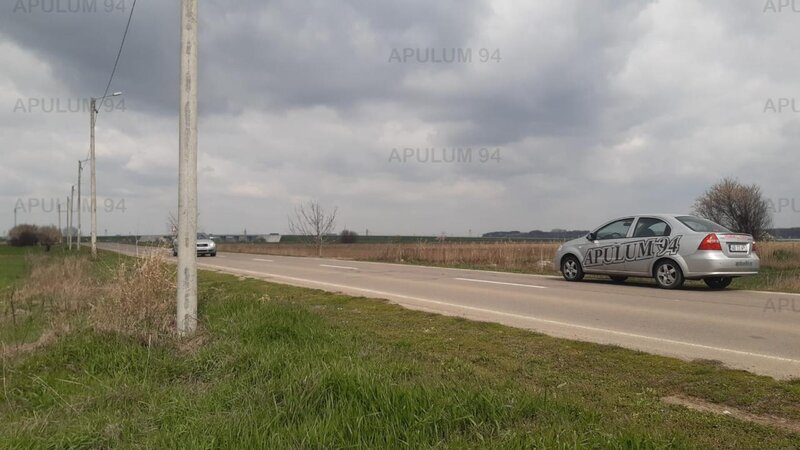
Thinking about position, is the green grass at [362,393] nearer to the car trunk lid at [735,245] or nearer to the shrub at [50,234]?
the car trunk lid at [735,245]

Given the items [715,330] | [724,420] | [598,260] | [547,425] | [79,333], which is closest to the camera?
[547,425]

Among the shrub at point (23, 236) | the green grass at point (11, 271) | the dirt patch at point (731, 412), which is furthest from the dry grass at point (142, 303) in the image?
the shrub at point (23, 236)

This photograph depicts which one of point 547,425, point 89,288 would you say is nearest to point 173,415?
point 547,425

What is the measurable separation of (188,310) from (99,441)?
3180mm

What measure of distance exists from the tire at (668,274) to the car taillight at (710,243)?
696mm

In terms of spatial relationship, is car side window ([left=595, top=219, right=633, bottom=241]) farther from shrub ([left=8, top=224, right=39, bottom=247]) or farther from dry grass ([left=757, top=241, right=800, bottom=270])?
shrub ([left=8, top=224, right=39, bottom=247])

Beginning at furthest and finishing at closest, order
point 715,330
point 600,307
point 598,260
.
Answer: point 598,260 < point 600,307 < point 715,330

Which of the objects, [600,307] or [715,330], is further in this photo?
[600,307]

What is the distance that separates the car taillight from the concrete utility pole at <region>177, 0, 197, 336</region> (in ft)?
32.8

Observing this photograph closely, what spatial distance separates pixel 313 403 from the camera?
4.16 m

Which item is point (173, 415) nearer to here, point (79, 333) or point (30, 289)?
point (79, 333)

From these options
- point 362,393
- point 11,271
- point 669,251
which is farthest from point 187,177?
point 11,271

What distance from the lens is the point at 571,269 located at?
1484cm

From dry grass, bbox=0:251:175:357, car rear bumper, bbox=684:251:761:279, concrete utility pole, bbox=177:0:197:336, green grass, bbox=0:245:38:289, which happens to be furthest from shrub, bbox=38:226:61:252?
car rear bumper, bbox=684:251:761:279
